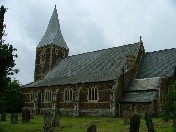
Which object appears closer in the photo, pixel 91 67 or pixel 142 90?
pixel 142 90

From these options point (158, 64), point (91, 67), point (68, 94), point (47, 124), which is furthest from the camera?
point (91, 67)

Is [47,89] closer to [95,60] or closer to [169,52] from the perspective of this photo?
[95,60]

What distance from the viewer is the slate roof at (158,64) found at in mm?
44719

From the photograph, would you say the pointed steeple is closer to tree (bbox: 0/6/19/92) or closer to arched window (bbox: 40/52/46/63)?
arched window (bbox: 40/52/46/63)

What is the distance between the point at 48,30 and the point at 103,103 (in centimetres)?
2909

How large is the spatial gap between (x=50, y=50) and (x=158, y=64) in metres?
25.8

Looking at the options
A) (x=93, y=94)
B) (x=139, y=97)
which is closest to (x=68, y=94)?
(x=93, y=94)

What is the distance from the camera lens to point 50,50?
64.9 metres

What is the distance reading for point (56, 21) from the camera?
2744 inches

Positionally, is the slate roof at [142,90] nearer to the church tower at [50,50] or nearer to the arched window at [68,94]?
the arched window at [68,94]

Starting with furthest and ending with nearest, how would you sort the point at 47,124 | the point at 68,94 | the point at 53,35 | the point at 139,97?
1. the point at 53,35
2. the point at 68,94
3. the point at 139,97
4. the point at 47,124

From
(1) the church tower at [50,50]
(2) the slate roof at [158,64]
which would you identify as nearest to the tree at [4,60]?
(2) the slate roof at [158,64]

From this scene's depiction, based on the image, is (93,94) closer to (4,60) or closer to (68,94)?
(68,94)

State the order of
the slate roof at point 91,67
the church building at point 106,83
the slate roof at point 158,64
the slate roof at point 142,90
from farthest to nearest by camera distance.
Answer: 1. the slate roof at point 91,67
2. the slate roof at point 158,64
3. the church building at point 106,83
4. the slate roof at point 142,90
